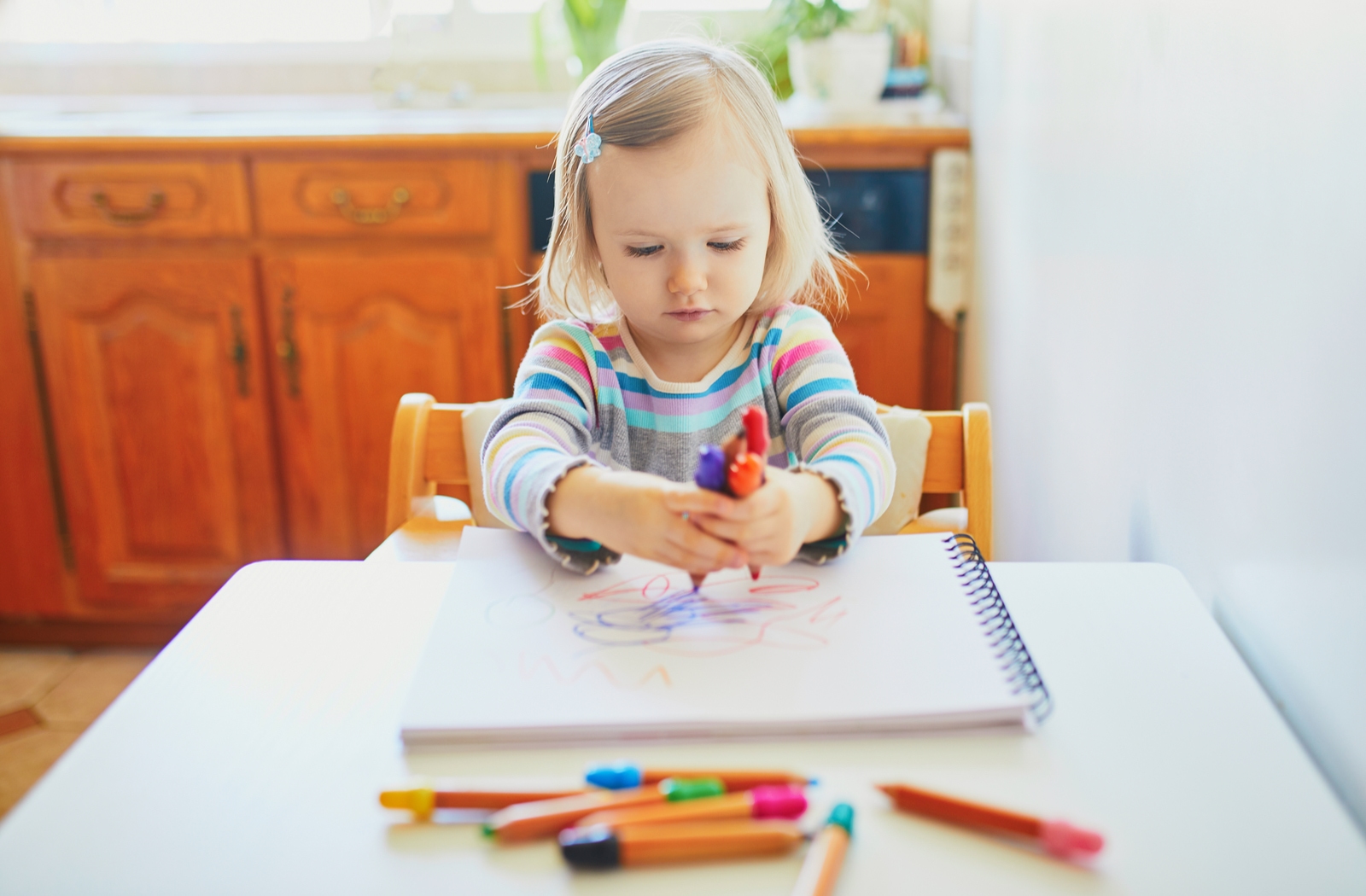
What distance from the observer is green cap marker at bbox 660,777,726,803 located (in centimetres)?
38

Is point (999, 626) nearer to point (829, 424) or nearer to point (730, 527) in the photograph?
point (730, 527)

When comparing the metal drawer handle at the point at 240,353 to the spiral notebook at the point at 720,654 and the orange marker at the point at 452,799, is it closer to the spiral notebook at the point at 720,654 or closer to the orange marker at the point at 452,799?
the spiral notebook at the point at 720,654

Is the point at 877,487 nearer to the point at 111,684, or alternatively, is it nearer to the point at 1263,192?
the point at 1263,192

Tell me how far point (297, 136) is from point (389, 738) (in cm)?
127

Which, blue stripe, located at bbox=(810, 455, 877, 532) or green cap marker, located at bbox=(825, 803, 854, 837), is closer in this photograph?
green cap marker, located at bbox=(825, 803, 854, 837)

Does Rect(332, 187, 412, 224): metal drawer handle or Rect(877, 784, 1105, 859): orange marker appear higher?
Rect(332, 187, 412, 224): metal drawer handle

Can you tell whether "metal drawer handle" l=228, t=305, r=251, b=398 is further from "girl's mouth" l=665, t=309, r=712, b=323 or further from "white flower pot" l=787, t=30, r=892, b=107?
"girl's mouth" l=665, t=309, r=712, b=323

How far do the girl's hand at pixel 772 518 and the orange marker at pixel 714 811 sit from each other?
16cm

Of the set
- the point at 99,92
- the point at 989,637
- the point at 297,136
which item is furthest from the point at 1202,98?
the point at 99,92

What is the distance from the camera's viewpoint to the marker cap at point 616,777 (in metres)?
0.39

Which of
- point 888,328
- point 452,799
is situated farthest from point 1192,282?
point 888,328

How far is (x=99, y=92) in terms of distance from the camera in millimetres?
2021

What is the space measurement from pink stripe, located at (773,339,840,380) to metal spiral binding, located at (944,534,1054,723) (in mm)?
230

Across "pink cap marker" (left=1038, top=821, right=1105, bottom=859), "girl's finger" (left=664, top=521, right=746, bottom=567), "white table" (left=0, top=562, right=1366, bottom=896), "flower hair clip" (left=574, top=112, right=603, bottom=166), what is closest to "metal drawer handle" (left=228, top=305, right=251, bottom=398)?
"flower hair clip" (left=574, top=112, right=603, bottom=166)
